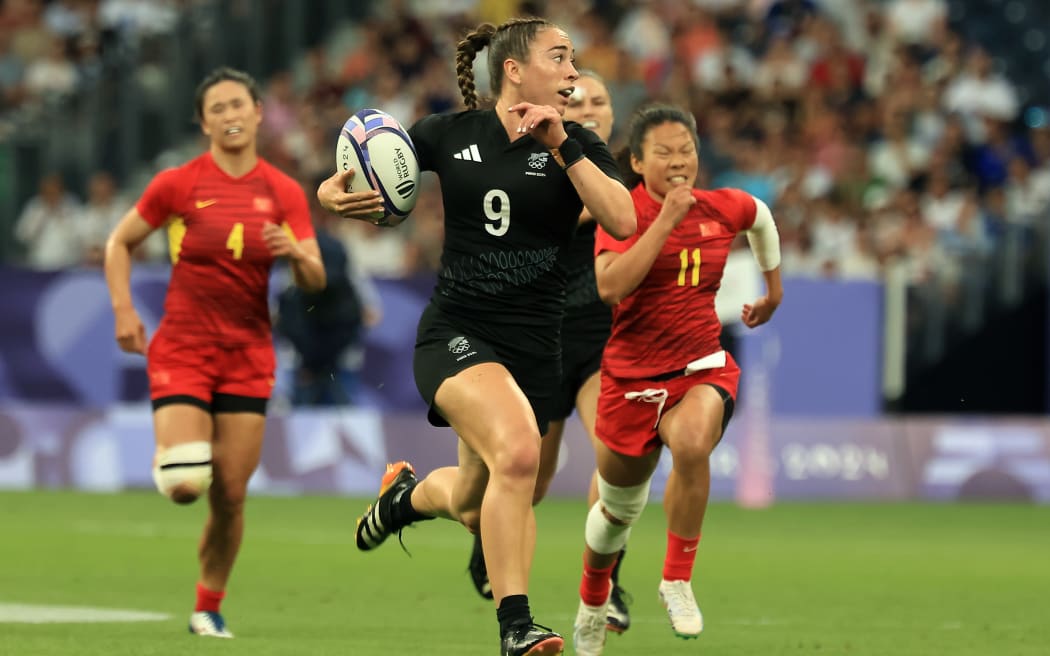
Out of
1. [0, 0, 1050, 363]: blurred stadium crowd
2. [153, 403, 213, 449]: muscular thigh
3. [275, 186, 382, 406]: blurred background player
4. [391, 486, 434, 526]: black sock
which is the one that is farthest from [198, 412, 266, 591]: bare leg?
[0, 0, 1050, 363]: blurred stadium crowd

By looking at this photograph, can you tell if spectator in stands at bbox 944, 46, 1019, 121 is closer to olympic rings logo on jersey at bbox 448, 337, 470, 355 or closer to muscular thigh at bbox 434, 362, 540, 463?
olympic rings logo on jersey at bbox 448, 337, 470, 355

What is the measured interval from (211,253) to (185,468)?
1081 millimetres

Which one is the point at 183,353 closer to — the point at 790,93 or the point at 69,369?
the point at 69,369

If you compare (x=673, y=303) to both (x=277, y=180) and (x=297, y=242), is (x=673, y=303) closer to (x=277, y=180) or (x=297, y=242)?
(x=297, y=242)

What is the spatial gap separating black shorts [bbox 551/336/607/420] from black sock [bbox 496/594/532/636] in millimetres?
2944

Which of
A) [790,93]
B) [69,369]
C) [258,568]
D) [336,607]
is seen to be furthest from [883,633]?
[790,93]

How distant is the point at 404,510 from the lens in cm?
869

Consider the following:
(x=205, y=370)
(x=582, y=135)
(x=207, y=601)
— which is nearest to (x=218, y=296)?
(x=205, y=370)

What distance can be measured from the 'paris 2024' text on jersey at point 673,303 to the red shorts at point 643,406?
6 centimetres

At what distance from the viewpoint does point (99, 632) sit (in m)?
8.86

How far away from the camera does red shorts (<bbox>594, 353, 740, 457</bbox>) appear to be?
335 inches

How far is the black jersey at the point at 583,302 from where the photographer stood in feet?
32.7

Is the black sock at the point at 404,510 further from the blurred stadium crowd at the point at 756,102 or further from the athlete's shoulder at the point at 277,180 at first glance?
the blurred stadium crowd at the point at 756,102

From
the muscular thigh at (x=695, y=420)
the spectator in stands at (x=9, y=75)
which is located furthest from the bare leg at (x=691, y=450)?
the spectator in stands at (x=9, y=75)
